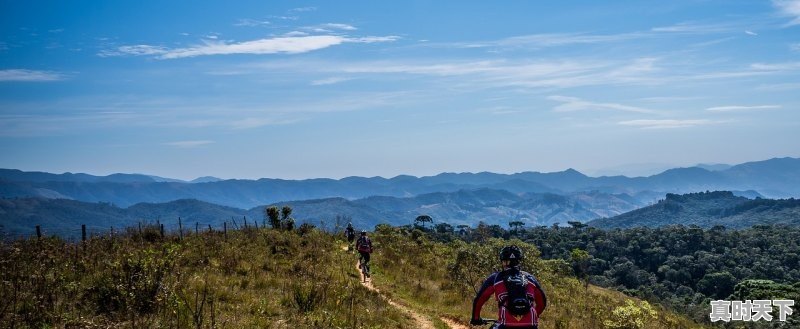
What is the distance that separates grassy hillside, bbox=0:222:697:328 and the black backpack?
497 cm

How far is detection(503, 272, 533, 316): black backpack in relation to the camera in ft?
22.2

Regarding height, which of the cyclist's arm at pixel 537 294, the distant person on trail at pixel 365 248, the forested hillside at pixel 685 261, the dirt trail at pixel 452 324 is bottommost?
the forested hillside at pixel 685 261

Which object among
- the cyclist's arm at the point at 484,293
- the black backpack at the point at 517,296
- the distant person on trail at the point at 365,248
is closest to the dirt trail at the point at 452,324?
the distant person on trail at the point at 365,248

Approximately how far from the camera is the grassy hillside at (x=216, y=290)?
9719 mm

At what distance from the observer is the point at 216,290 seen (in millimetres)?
11969

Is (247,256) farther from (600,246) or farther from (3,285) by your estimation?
(600,246)

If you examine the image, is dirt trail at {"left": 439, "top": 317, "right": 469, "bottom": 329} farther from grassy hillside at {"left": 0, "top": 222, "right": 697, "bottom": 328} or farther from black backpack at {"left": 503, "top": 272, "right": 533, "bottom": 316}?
black backpack at {"left": 503, "top": 272, "right": 533, "bottom": 316}

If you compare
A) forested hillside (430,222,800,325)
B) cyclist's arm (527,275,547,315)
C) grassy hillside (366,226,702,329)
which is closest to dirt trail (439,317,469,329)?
grassy hillside (366,226,702,329)

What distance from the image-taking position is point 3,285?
393 inches

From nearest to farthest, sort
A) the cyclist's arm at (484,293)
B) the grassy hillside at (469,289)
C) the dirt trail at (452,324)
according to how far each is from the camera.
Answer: the cyclist's arm at (484,293), the dirt trail at (452,324), the grassy hillside at (469,289)

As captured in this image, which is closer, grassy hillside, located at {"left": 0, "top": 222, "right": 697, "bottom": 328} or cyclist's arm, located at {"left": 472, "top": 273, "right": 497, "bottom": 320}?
cyclist's arm, located at {"left": 472, "top": 273, "right": 497, "bottom": 320}

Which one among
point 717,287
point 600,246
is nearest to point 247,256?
point 717,287

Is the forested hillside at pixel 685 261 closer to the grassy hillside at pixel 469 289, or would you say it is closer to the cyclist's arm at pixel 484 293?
the grassy hillside at pixel 469 289

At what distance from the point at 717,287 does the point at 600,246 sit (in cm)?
3949
